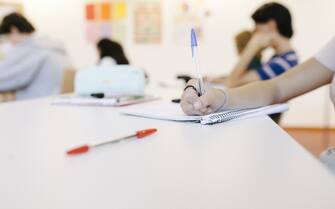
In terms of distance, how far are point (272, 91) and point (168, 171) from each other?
621 millimetres

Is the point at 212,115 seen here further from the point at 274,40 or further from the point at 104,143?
the point at 274,40

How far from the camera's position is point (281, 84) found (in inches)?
41.9

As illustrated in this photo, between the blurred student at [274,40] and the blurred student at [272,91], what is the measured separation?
104 centimetres

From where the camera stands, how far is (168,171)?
0.47 metres

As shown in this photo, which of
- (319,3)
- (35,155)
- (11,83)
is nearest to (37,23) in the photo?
(11,83)

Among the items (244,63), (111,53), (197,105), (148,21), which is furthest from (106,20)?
(197,105)

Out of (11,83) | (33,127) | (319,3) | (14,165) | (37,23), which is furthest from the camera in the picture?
(37,23)

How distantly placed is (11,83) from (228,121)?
2.01 metres

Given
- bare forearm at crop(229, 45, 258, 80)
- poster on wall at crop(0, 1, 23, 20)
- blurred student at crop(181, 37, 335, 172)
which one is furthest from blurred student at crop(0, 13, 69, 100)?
poster on wall at crop(0, 1, 23, 20)

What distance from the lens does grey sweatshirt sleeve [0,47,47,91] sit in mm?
2477

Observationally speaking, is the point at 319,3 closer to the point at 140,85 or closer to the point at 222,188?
the point at 140,85

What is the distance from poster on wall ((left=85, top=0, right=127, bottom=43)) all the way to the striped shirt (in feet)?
8.81

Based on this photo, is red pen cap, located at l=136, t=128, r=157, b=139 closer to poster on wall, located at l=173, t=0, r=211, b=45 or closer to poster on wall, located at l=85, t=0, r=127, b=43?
poster on wall, located at l=173, t=0, r=211, b=45

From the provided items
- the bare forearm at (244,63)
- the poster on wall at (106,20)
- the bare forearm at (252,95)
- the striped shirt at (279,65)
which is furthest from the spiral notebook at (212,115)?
the poster on wall at (106,20)
